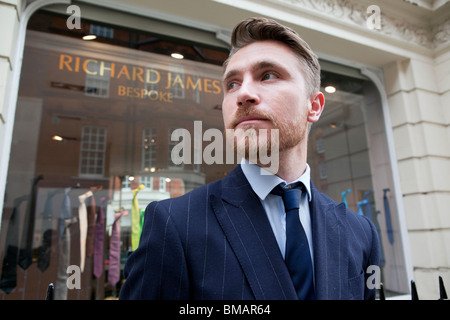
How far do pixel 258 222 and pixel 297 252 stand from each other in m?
0.13

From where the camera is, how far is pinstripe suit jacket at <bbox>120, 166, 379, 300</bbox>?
660 mm

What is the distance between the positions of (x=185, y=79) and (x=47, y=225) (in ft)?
8.46

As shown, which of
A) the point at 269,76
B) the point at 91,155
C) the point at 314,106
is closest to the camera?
the point at 269,76

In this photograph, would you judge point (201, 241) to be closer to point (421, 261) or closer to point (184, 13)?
point (184, 13)

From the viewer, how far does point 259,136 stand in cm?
72

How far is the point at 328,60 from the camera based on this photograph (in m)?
3.53

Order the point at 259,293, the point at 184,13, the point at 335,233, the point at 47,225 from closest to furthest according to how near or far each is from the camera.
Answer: the point at 259,293 → the point at 335,233 → the point at 184,13 → the point at 47,225

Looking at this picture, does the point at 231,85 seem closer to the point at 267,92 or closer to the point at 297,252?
the point at 267,92

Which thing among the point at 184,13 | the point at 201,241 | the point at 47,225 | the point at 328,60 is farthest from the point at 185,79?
the point at 201,241

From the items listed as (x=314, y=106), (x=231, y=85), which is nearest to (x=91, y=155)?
(x=231, y=85)

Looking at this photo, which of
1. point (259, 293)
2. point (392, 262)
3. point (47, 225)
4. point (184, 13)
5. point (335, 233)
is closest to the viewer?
point (259, 293)

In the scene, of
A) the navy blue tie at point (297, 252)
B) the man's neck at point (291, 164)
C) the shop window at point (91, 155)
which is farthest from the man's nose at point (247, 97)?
the shop window at point (91, 155)

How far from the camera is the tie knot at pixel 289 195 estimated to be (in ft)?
2.62

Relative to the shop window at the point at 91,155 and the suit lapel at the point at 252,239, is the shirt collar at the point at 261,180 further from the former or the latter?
the shop window at the point at 91,155
